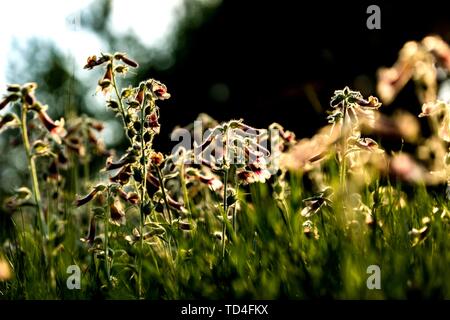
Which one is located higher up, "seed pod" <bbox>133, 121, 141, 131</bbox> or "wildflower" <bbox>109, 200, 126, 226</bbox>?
"seed pod" <bbox>133, 121, 141, 131</bbox>

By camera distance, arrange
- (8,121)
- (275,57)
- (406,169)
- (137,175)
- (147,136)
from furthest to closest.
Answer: (275,57)
(406,169)
(147,136)
(137,175)
(8,121)

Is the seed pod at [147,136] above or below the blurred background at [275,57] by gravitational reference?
below

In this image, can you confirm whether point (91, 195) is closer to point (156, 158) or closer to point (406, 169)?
point (156, 158)

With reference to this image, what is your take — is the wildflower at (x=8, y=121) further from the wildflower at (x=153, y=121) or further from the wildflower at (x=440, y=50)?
the wildflower at (x=440, y=50)

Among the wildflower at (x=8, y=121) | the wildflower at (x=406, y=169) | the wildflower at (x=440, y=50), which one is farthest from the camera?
the wildflower at (x=440, y=50)

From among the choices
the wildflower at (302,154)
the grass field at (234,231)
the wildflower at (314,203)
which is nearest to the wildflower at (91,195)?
the grass field at (234,231)

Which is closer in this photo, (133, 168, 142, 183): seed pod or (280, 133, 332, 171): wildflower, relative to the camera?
(133, 168, 142, 183): seed pod

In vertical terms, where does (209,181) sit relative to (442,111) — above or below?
below

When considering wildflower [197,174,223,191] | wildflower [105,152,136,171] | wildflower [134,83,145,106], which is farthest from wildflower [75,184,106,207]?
wildflower [197,174,223,191]

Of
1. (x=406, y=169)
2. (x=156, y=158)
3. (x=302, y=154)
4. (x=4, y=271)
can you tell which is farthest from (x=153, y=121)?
(x=406, y=169)

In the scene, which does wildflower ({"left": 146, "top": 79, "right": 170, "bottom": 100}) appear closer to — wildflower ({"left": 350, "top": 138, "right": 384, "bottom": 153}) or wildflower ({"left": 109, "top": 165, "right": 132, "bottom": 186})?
wildflower ({"left": 109, "top": 165, "right": 132, "bottom": 186})
